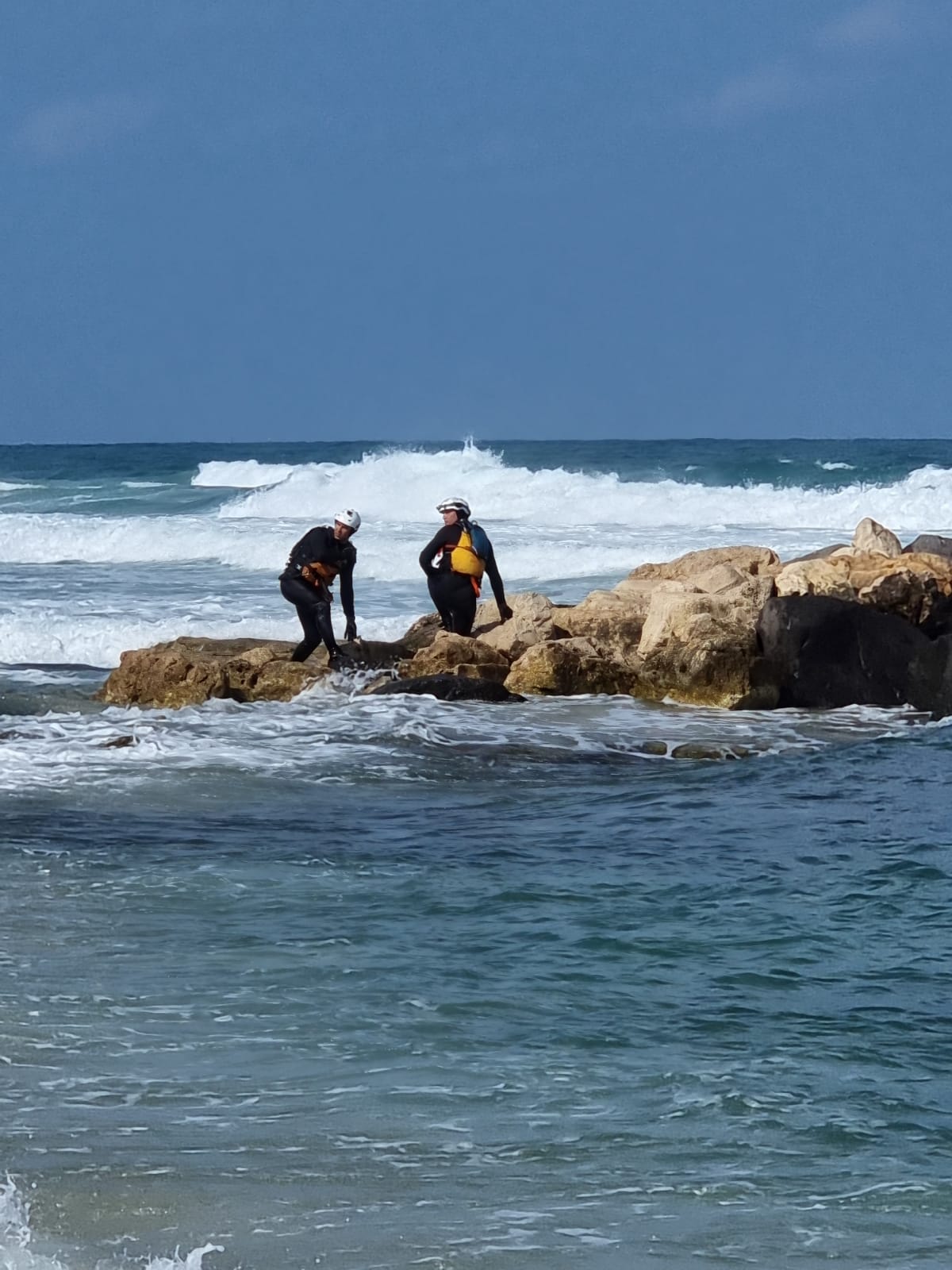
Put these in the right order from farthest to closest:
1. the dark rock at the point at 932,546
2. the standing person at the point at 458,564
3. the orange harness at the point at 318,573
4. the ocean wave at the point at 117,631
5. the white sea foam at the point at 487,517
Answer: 1. the white sea foam at the point at 487,517
2. the ocean wave at the point at 117,631
3. the dark rock at the point at 932,546
4. the standing person at the point at 458,564
5. the orange harness at the point at 318,573

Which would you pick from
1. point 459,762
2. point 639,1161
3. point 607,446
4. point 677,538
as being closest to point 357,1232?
point 639,1161

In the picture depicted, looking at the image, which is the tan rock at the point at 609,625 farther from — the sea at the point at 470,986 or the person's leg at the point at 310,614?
the person's leg at the point at 310,614

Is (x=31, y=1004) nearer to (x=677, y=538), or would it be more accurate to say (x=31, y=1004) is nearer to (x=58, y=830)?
(x=58, y=830)

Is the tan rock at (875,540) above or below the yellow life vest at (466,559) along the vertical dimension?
above

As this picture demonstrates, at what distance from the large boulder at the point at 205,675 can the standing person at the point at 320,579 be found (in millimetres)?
199

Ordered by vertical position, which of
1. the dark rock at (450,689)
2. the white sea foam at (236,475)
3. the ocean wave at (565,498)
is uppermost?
the white sea foam at (236,475)

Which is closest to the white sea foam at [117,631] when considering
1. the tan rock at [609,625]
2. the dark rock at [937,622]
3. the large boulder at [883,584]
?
the tan rock at [609,625]

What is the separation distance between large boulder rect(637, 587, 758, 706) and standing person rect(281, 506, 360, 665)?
2.55 m

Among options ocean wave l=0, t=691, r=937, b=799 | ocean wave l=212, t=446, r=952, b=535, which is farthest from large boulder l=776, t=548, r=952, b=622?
ocean wave l=212, t=446, r=952, b=535

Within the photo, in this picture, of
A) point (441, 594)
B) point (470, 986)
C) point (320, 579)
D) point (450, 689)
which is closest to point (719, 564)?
point (441, 594)

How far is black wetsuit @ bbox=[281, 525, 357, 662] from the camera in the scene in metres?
13.8

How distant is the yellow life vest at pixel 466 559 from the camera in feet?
47.3

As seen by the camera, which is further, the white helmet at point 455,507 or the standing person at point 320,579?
the white helmet at point 455,507

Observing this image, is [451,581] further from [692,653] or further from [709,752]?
[709,752]
